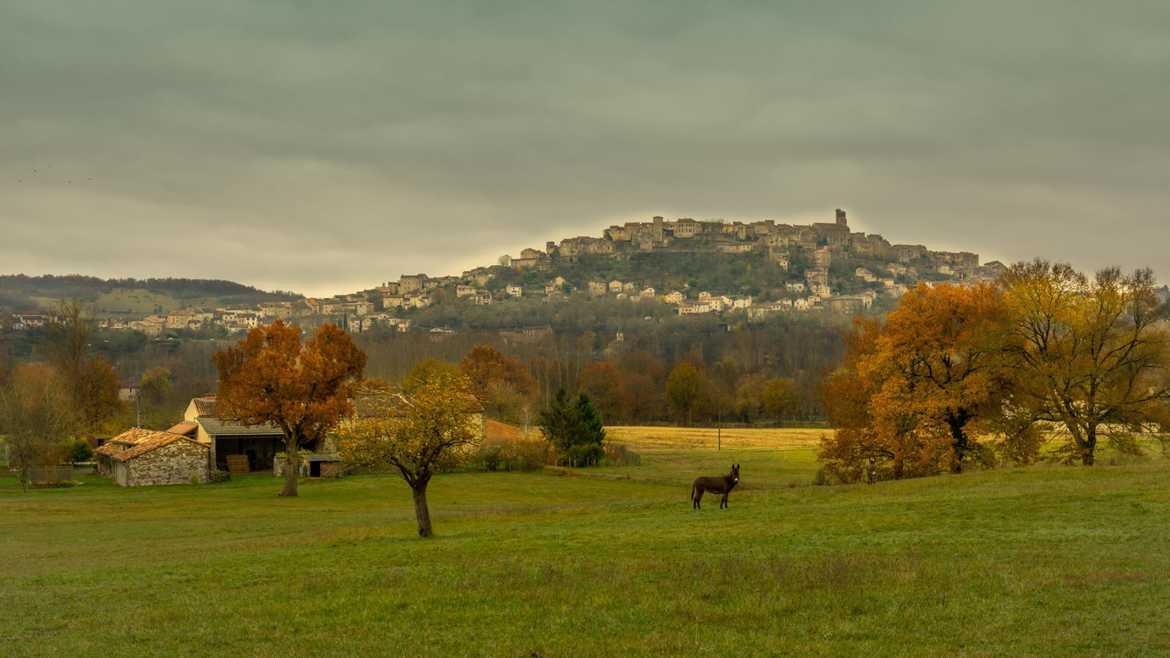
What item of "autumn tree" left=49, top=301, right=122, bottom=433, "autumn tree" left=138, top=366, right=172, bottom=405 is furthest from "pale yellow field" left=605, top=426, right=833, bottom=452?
"autumn tree" left=138, top=366, right=172, bottom=405

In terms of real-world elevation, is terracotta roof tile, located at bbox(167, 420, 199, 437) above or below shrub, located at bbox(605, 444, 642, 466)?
above

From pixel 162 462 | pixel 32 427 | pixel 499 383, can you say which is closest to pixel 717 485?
pixel 162 462

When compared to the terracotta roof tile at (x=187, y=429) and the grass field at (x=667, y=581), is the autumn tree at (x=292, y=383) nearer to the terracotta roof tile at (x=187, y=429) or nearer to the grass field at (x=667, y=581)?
the terracotta roof tile at (x=187, y=429)

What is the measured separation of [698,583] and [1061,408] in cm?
3764

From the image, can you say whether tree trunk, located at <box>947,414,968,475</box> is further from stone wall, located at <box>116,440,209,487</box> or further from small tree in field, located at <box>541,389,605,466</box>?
stone wall, located at <box>116,440,209,487</box>

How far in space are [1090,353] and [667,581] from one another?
3918cm

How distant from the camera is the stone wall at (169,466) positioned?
71.7 meters

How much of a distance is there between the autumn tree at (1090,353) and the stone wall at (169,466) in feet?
189

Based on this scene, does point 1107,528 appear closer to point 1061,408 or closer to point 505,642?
point 505,642

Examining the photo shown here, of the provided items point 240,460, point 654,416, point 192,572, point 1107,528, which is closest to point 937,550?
point 1107,528

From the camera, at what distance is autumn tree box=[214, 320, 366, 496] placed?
64.3 meters

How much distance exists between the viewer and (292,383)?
64.3m

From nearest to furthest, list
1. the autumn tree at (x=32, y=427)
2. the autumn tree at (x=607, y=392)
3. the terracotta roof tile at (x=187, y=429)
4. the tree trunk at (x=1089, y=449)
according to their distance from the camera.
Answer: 1. the tree trunk at (x=1089, y=449)
2. the autumn tree at (x=32, y=427)
3. the terracotta roof tile at (x=187, y=429)
4. the autumn tree at (x=607, y=392)

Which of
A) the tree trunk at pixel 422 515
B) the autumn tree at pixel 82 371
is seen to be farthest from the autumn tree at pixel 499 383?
the tree trunk at pixel 422 515
